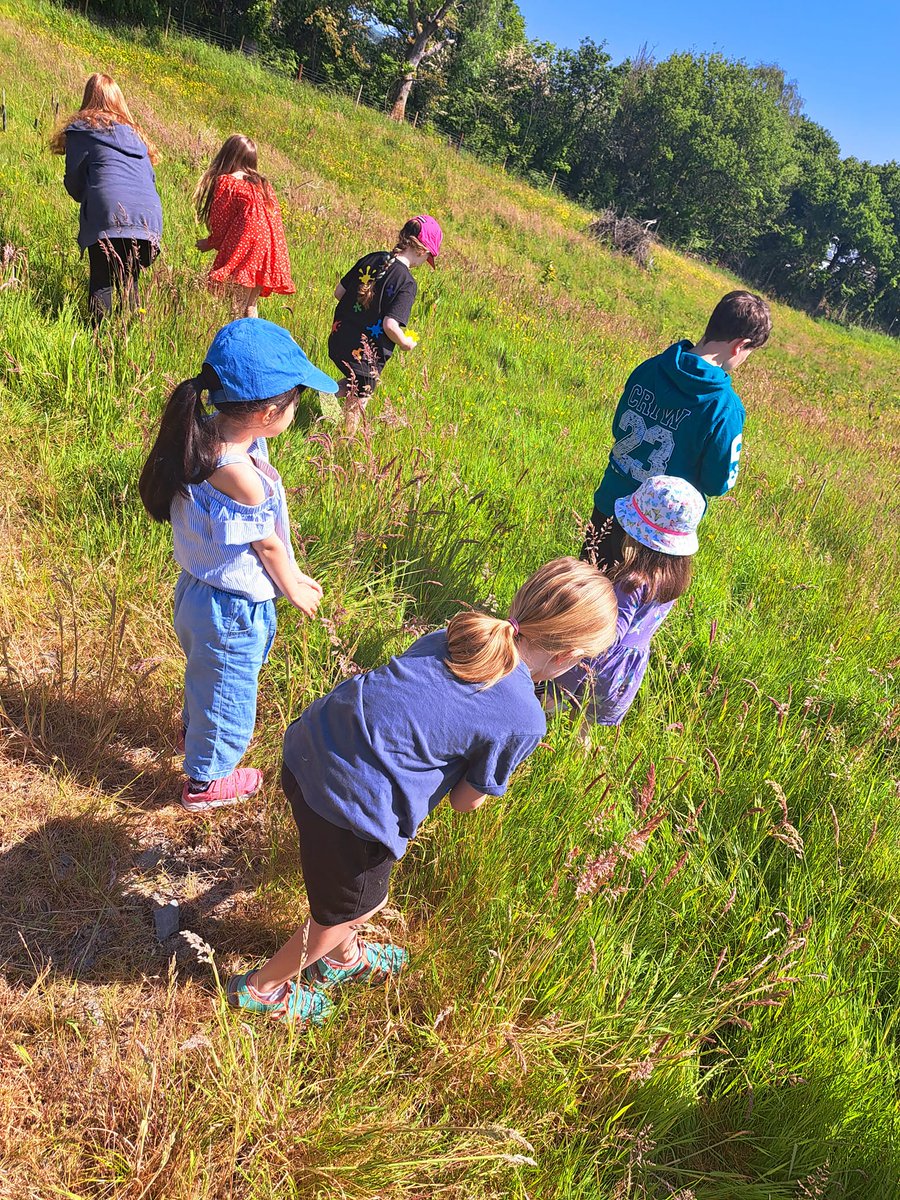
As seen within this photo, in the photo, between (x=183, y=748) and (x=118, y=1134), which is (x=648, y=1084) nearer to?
(x=118, y=1134)

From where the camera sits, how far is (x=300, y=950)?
5.24 feet

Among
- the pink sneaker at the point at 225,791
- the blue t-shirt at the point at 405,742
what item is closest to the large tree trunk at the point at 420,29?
the pink sneaker at the point at 225,791

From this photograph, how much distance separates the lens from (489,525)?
379 centimetres

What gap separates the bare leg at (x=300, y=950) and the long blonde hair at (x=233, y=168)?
14.2ft

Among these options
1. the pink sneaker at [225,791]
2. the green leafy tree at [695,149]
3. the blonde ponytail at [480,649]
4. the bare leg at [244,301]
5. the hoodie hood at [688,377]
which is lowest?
the pink sneaker at [225,791]

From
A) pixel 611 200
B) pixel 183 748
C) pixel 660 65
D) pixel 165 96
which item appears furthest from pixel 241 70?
pixel 660 65

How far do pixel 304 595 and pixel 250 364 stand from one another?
2.10 feet

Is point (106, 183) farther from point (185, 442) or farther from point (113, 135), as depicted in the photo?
point (185, 442)

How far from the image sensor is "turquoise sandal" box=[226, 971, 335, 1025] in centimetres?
163

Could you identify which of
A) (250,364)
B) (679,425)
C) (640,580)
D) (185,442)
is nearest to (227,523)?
(185,442)

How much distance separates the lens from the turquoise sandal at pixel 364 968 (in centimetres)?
173

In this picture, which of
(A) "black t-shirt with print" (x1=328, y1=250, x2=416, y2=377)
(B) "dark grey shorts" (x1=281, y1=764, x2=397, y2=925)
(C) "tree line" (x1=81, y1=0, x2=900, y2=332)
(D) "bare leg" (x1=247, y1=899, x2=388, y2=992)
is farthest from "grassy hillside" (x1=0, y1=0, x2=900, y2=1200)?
(C) "tree line" (x1=81, y1=0, x2=900, y2=332)

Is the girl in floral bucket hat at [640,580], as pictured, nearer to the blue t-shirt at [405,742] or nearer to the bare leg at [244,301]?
the blue t-shirt at [405,742]

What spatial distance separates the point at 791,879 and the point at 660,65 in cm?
5892
